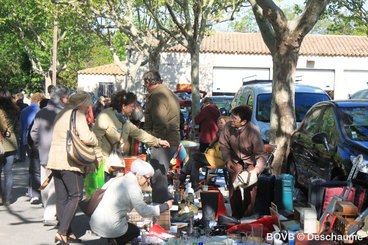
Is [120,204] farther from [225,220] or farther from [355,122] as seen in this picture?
[355,122]

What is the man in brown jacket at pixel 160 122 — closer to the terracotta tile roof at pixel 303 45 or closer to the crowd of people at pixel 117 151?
the crowd of people at pixel 117 151

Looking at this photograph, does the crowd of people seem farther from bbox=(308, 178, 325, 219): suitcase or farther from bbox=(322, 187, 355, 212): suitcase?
bbox=(322, 187, 355, 212): suitcase

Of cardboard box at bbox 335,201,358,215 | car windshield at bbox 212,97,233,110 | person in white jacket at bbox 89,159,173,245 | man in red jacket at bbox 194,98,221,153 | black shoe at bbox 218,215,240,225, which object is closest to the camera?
person in white jacket at bbox 89,159,173,245

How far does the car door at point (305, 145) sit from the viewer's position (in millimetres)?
8438

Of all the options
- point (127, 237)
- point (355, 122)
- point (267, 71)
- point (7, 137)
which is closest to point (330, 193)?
point (355, 122)

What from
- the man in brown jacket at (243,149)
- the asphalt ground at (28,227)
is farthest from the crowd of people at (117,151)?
the asphalt ground at (28,227)

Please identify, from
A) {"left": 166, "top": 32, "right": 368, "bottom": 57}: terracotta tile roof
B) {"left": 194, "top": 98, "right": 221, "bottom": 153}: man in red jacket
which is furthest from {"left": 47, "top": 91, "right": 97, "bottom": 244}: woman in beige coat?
{"left": 166, "top": 32, "right": 368, "bottom": 57}: terracotta tile roof

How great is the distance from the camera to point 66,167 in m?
5.96

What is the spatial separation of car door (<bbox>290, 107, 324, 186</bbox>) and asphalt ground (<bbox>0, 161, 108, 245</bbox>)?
370 centimetres

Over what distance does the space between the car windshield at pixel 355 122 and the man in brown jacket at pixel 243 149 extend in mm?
1480

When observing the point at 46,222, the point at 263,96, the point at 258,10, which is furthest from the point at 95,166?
the point at 263,96

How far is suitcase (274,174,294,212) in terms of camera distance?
24.0 feet

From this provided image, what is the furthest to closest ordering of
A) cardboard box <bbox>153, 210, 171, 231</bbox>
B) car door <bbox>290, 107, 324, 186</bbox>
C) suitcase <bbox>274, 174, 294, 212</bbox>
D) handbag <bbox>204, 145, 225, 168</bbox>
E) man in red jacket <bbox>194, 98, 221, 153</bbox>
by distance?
man in red jacket <bbox>194, 98, 221, 153</bbox>
handbag <bbox>204, 145, 225, 168</bbox>
car door <bbox>290, 107, 324, 186</bbox>
suitcase <bbox>274, 174, 294, 212</bbox>
cardboard box <bbox>153, 210, 171, 231</bbox>

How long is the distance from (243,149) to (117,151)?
1.79m
